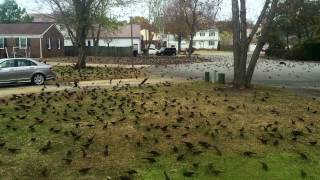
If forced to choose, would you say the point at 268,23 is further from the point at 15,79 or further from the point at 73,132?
the point at 15,79

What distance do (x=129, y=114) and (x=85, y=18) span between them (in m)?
28.7

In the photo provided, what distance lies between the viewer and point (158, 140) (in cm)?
939

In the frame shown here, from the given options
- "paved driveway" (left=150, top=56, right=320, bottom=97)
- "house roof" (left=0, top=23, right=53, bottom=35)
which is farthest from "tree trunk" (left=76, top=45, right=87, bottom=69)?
"house roof" (left=0, top=23, right=53, bottom=35)

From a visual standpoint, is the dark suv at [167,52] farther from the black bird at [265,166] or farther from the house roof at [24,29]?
the black bird at [265,166]

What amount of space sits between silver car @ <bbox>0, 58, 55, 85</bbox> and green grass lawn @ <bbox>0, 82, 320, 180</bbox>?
11361 millimetres

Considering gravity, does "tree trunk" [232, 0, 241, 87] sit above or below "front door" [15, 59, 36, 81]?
above

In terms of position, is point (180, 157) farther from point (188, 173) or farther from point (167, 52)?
point (167, 52)

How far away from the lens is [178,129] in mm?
10320

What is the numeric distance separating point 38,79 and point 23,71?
2.94 ft

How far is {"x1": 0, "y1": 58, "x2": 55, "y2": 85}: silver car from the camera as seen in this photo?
995 inches

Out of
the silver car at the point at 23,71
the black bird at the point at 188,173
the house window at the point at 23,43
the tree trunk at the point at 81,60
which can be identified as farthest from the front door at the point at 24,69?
the house window at the point at 23,43

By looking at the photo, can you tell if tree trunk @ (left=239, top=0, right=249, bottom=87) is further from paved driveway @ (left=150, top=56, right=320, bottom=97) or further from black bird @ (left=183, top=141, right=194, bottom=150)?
black bird @ (left=183, top=141, right=194, bottom=150)

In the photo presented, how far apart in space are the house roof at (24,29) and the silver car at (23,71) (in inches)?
1731

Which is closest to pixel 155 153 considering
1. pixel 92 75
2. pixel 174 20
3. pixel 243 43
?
pixel 243 43
